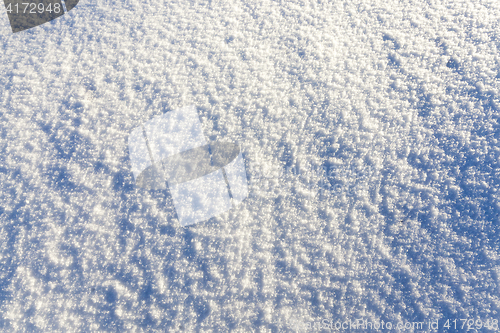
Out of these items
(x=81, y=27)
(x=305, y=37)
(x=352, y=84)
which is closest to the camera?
(x=352, y=84)

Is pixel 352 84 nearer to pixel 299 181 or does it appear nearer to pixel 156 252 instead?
pixel 299 181

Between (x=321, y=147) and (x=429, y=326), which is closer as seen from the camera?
(x=429, y=326)

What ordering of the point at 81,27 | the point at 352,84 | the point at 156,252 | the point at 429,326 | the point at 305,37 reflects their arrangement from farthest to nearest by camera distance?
the point at 81,27, the point at 305,37, the point at 352,84, the point at 156,252, the point at 429,326

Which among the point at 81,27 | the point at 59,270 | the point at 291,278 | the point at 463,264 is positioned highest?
the point at 81,27

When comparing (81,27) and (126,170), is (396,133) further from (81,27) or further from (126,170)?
(81,27)

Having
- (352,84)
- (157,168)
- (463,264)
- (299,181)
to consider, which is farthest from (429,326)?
(157,168)

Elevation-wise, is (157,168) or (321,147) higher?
(321,147)
